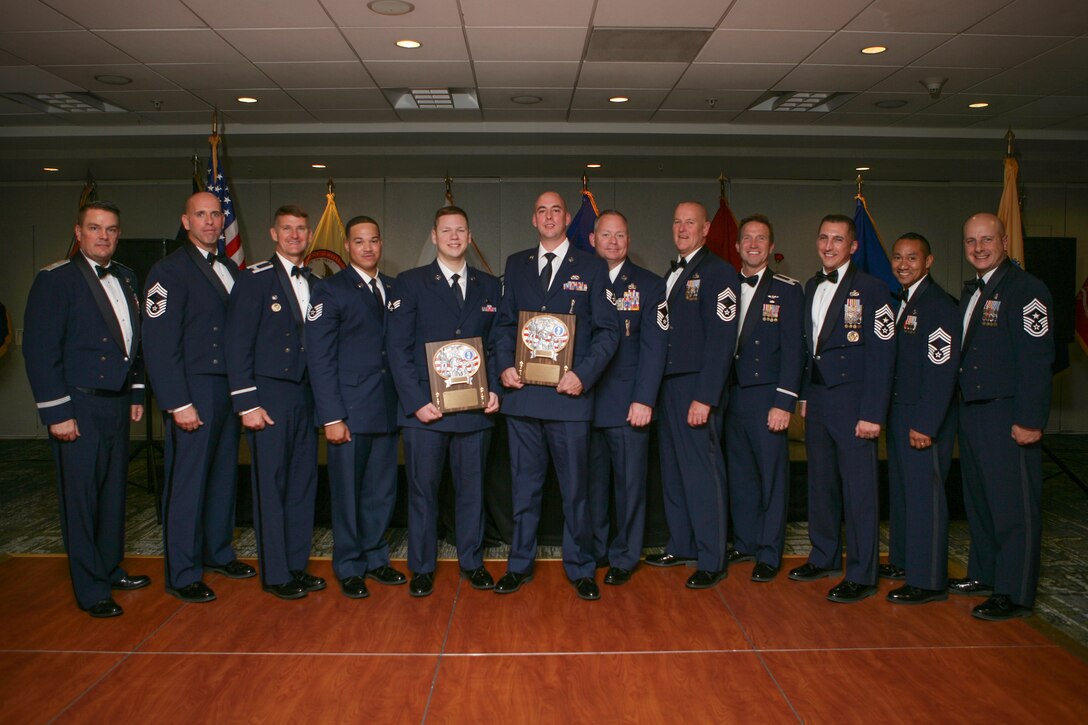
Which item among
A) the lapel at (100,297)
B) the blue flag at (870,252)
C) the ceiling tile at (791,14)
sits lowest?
the lapel at (100,297)

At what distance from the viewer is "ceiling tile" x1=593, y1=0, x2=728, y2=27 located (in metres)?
4.16

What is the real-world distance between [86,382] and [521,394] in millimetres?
1876

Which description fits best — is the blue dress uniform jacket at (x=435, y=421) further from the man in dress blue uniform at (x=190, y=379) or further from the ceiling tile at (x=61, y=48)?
the ceiling tile at (x=61, y=48)

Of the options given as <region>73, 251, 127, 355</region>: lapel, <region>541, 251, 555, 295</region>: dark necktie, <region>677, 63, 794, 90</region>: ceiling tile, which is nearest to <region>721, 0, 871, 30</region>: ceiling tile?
<region>677, 63, 794, 90</region>: ceiling tile

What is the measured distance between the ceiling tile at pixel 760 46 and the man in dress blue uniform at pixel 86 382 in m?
3.38

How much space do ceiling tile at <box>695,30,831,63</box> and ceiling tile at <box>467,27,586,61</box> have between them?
0.79 meters

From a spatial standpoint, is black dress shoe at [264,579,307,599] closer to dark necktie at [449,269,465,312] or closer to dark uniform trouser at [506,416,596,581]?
dark uniform trouser at [506,416,596,581]

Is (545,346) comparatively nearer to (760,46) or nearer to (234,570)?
(234,570)

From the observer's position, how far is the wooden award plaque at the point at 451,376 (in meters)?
3.58

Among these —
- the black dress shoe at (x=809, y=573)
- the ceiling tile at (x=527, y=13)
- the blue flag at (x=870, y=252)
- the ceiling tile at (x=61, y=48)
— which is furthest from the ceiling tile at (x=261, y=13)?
the blue flag at (x=870, y=252)

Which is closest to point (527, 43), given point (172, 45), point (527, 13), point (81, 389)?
point (527, 13)

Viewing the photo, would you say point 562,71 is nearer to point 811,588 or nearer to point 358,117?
point 358,117

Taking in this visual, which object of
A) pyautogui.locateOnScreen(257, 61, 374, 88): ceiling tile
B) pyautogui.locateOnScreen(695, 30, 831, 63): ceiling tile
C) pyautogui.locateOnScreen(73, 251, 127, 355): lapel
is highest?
pyautogui.locateOnScreen(257, 61, 374, 88): ceiling tile

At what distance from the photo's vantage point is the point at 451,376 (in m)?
3.58
